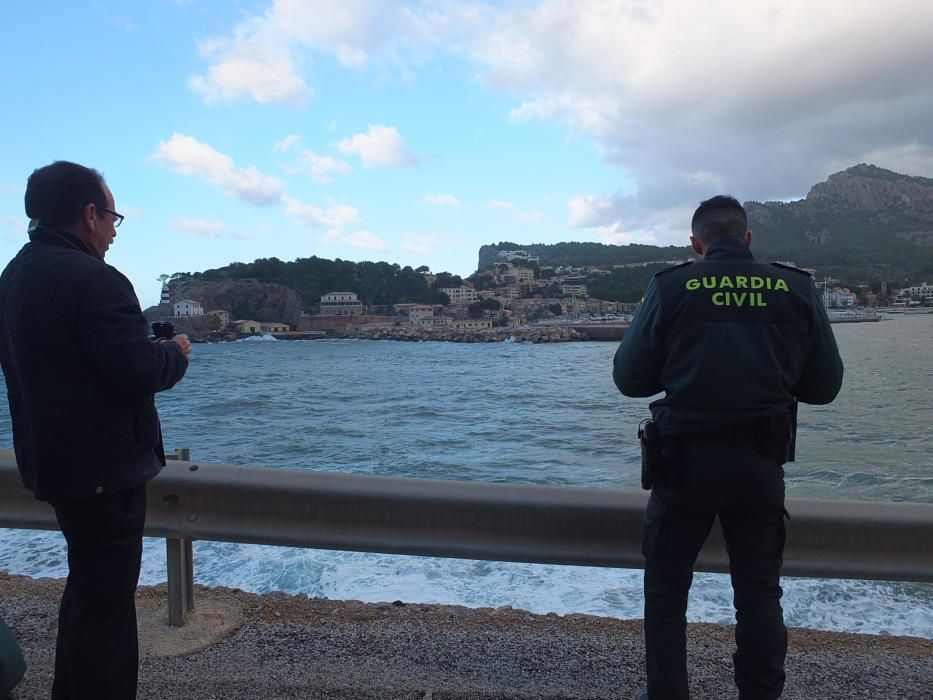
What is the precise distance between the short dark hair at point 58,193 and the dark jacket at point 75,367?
14 cm

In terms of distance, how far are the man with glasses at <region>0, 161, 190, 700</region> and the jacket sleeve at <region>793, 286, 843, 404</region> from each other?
1.95 meters

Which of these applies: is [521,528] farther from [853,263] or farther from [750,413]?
[853,263]

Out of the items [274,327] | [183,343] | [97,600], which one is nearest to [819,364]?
[183,343]

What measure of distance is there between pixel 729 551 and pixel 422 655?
119 cm

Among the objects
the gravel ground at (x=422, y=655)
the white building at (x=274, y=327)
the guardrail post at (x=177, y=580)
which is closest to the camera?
the gravel ground at (x=422, y=655)

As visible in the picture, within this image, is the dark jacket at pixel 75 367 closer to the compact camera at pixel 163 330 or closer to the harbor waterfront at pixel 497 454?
the compact camera at pixel 163 330

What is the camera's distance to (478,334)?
9725 cm

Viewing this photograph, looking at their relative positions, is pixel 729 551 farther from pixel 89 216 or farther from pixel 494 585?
pixel 494 585

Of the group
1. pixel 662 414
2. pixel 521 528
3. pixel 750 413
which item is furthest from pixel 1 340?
pixel 750 413

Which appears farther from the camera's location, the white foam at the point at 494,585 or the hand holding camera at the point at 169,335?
the white foam at the point at 494,585

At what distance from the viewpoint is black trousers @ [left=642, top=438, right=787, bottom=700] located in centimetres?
197

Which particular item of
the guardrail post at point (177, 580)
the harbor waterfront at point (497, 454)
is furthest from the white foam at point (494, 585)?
the guardrail post at point (177, 580)

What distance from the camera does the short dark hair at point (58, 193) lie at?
2031 millimetres

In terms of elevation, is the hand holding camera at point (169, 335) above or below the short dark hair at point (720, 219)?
below
